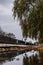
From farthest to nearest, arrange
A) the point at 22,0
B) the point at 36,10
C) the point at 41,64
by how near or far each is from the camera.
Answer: the point at 22,0 → the point at 36,10 → the point at 41,64

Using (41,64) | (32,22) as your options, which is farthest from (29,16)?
(41,64)

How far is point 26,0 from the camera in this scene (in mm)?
42125

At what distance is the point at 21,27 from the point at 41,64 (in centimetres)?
1879

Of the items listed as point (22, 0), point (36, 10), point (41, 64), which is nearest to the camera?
point (41, 64)

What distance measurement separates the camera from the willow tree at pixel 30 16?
39781 mm

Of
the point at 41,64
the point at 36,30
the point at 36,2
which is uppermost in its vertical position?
the point at 36,2

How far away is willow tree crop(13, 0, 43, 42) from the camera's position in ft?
131

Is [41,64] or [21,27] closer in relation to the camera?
[41,64]

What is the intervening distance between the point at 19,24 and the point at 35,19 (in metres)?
2.77

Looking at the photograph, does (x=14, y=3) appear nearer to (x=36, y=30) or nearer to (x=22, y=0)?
(x=22, y=0)

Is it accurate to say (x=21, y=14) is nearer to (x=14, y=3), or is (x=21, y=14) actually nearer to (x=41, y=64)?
(x=14, y=3)

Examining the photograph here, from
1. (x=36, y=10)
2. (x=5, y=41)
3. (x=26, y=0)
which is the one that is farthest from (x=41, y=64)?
(x=5, y=41)

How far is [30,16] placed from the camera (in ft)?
133

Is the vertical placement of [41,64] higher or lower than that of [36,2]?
lower
